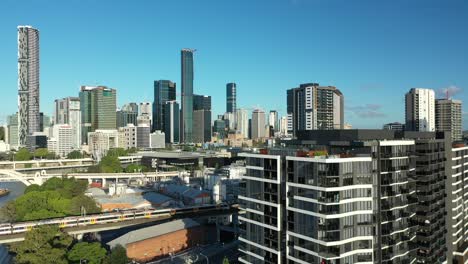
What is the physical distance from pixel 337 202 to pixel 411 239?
1592cm

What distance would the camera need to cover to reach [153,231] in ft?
236

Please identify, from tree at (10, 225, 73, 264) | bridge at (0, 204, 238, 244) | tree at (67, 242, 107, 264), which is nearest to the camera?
tree at (10, 225, 73, 264)

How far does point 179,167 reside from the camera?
18888cm

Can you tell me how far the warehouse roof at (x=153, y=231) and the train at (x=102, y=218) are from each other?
5.15m

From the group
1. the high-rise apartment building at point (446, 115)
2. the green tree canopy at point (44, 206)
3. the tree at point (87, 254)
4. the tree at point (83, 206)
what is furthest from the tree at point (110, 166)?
the high-rise apartment building at point (446, 115)

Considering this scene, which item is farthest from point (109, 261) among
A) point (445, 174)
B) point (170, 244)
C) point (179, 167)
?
point (179, 167)

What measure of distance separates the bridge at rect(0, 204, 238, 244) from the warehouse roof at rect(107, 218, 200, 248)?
3413 mm

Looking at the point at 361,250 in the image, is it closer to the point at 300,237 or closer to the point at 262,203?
the point at 300,237

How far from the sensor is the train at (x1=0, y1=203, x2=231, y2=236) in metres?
66.2

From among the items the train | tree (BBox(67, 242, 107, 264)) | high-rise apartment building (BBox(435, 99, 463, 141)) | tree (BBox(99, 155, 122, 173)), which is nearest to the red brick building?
the train

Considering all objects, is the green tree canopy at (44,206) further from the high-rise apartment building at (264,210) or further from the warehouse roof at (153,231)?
the high-rise apartment building at (264,210)

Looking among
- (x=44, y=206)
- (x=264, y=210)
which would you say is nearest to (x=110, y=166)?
(x=44, y=206)

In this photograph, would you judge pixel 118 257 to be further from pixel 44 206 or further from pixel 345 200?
pixel 44 206

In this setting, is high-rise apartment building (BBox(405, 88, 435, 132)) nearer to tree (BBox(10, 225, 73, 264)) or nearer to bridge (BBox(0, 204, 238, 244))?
bridge (BBox(0, 204, 238, 244))
